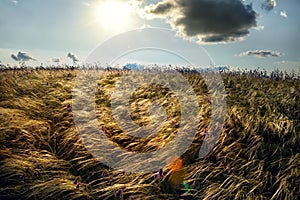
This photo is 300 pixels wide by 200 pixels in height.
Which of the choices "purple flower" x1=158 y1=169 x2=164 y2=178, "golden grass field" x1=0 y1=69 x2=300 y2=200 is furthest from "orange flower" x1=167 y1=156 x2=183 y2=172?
"purple flower" x1=158 y1=169 x2=164 y2=178

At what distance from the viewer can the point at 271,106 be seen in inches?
234

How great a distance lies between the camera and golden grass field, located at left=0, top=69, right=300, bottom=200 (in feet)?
13.6

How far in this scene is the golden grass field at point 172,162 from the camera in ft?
13.6

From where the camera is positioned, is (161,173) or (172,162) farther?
(172,162)

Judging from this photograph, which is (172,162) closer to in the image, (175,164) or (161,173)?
(175,164)

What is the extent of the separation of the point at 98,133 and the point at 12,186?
70.9 inches

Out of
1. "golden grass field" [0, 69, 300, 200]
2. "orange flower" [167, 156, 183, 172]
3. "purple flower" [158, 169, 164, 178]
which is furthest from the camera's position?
"orange flower" [167, 156, 183, 172]

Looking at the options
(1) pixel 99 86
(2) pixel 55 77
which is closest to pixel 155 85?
(1) pixel 99 86

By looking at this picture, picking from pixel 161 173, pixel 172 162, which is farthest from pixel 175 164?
pixel 161 173

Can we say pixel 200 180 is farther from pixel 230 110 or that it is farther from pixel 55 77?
pixel 55 77

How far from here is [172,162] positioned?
4637mm

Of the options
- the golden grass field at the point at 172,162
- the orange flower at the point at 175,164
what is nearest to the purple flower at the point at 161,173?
the golden grass field at the point at 172,162

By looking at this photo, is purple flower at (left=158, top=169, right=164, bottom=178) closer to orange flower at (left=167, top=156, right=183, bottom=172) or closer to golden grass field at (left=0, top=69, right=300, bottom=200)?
golden grass field at (left=0, top=69, right=300, bottom=200)

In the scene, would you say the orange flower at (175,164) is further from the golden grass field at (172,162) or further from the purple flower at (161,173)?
the purple flower at (161,173)
